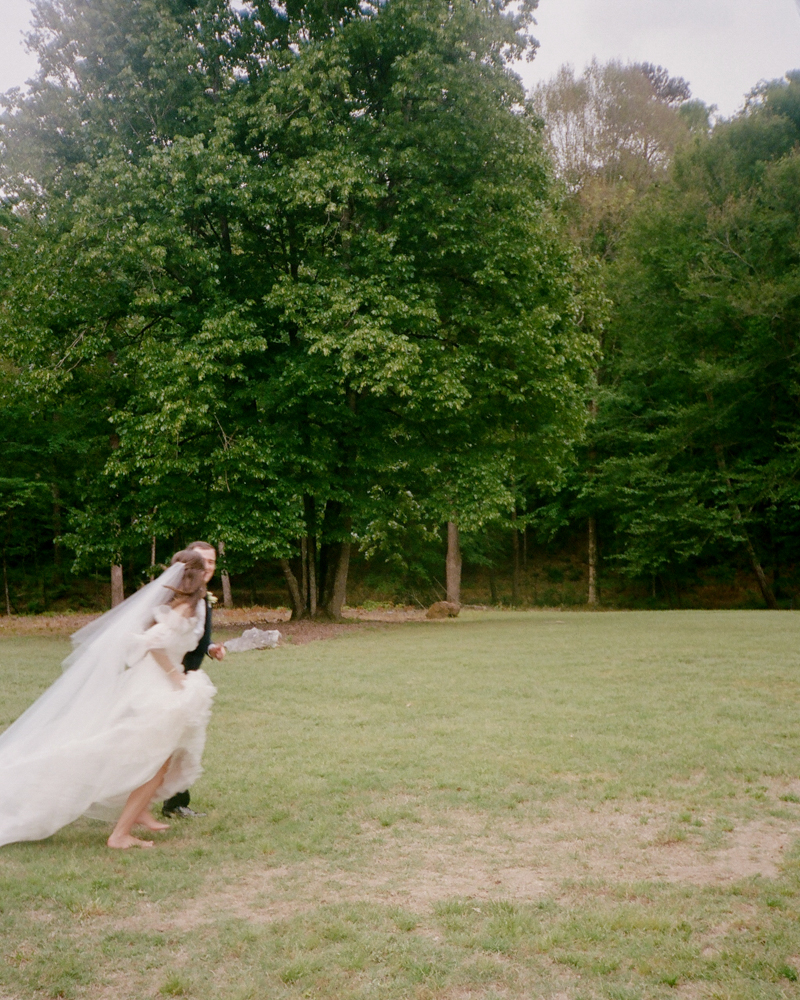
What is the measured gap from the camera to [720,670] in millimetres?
13914

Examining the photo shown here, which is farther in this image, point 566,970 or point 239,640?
point 239,640

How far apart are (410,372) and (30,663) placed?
9.64 meters

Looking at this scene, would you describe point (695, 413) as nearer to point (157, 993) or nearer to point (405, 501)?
point (405, 501)

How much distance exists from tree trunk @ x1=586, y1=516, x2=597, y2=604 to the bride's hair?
3246 centimetres

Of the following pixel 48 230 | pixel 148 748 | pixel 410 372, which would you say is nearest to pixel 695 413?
pixel 410 372

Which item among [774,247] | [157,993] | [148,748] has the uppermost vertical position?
[774,247]

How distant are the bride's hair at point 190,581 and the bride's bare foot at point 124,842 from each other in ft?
5.38

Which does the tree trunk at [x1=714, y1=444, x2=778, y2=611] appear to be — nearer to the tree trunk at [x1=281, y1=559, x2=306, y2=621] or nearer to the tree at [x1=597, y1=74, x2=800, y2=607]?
the tree at [x1=597, y1=74, x2=800, y2=607]

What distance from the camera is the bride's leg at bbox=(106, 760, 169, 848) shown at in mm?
6168

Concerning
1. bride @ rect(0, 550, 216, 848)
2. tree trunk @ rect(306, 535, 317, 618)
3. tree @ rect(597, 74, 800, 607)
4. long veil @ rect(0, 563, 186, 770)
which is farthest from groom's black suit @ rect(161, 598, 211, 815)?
tree @ rect(597, 74, 800, 607)

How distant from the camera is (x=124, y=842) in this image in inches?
242

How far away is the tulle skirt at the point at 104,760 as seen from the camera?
5.99 meters

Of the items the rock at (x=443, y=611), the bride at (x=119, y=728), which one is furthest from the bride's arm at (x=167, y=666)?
the rock at (x=443, y=611)

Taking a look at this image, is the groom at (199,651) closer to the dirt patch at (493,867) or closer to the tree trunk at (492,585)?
the dirt patch at (493,867)
